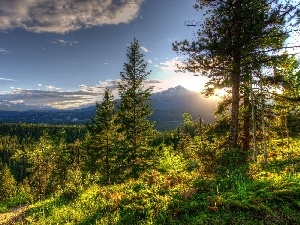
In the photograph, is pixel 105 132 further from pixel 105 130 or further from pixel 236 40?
pixel 236 40

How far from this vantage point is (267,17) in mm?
13820

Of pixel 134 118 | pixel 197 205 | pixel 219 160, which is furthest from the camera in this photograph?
pixel 134 118

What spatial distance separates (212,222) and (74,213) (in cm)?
506

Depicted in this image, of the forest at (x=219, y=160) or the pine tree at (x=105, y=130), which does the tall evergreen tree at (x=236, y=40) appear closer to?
the forest at (x=219, y=160)

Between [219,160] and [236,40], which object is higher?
[236,40]

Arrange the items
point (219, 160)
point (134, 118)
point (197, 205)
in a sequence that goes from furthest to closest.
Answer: point (134, 118) → point (219, 160) → point (197, 205)

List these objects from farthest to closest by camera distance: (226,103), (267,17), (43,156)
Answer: (43,156) < (226,103) < (267,17)

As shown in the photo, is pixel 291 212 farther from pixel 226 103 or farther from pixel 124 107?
pixel 124 107

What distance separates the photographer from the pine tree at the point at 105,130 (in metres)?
31.4

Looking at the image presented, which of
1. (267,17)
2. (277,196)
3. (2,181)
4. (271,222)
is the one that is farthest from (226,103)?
(2,181)

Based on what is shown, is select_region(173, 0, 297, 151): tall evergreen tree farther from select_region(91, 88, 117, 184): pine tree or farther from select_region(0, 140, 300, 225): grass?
select_region(91, 88, 117, 184): pine tree

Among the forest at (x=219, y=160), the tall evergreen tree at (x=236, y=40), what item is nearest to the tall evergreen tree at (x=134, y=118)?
the forest at (x=219, y=160)

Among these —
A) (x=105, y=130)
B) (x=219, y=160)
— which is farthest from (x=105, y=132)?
(x=219, y=160)

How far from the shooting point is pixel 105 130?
31.5 m
